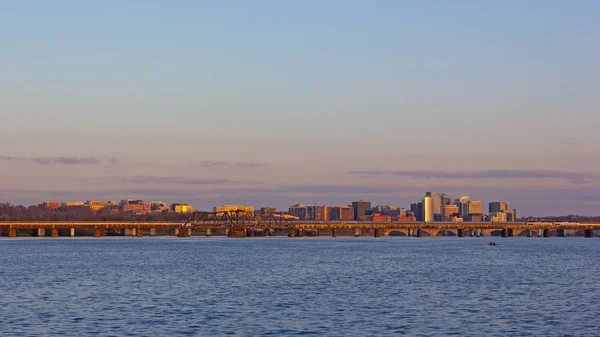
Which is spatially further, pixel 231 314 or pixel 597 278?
pixel 597 278

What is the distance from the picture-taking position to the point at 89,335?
48719 mm

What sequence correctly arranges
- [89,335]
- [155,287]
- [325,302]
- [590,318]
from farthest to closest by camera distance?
1. [155,287]
2. [325,302]
3. [590,318]
4. [89,335]

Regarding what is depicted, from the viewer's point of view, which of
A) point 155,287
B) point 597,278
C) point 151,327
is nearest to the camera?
point 151,327

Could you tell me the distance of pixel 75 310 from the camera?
6000 centimetres

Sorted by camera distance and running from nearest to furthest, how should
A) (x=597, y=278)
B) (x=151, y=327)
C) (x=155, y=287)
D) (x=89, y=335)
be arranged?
(x=89, y=335)
(x=151, y=327)
(x=155, y=287)
(x=597, y=278)

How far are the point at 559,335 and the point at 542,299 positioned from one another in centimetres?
2051

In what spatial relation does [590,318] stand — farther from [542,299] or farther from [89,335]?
[89,335]

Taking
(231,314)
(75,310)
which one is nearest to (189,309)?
(231,314)

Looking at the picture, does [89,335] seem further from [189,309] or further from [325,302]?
[325,302]

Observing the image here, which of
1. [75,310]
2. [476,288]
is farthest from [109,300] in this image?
[476,288]

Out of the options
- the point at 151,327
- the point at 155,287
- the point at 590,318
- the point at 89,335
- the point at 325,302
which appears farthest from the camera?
the point at 155,287

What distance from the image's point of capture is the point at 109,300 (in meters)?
66.8

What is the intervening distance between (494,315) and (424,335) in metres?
11.3

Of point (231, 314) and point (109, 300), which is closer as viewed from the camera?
point (231, 314)
